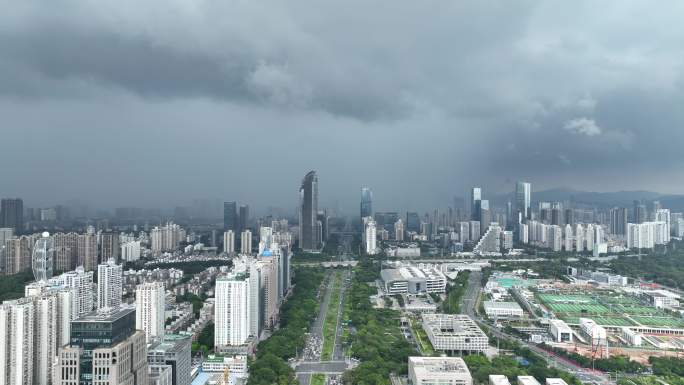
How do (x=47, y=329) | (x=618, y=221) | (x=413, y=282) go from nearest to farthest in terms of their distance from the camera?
1. (x=47, y=329)
2. (x=413, y=282)
3. (x=618, y=221)

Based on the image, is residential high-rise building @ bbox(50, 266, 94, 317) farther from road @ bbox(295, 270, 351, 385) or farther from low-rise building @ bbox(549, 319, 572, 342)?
low-rise building @ bbox(549, 319, 572, 342)

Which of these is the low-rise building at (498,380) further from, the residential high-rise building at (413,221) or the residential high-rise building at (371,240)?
the residential high-rise building at (413,221)

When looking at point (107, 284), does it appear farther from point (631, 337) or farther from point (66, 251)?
point (631, 337)

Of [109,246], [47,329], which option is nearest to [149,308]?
[47,329]

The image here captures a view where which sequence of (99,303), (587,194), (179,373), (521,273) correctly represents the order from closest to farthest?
(179,373) → (99,303) → (521,273) → (587,194)

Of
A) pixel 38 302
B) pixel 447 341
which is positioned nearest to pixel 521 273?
pixel 447 341

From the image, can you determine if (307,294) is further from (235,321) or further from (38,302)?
(38,302)
